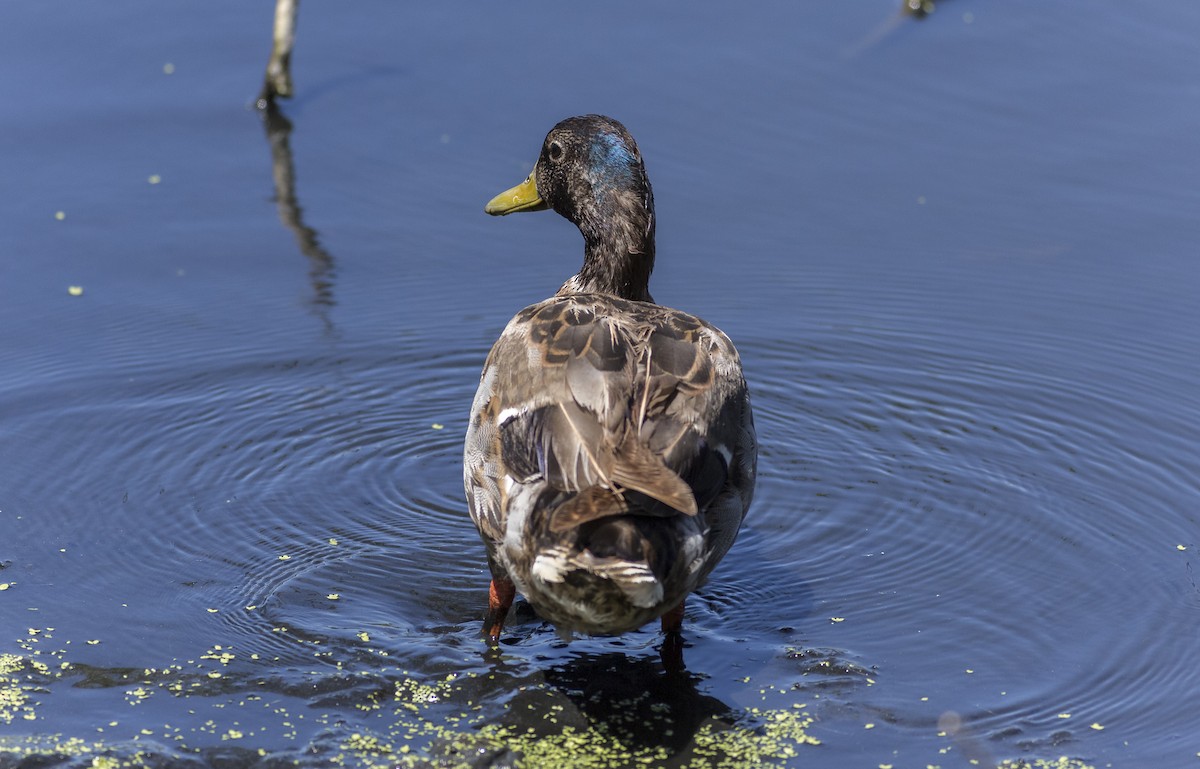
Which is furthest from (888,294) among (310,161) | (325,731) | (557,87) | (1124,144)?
(325,731)

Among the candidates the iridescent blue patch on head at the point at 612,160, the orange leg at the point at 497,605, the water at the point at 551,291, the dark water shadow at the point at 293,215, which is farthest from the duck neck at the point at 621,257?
the dark water shadow at the point at 293,215

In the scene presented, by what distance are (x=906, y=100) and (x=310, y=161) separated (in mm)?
4375

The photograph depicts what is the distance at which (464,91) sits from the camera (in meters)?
11.5

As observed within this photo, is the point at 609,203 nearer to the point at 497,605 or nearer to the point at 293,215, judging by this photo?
the point at 497,605

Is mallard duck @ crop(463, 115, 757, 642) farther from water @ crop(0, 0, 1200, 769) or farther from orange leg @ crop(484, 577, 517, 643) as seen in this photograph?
water @ crop(0, 0, 1200, 769)

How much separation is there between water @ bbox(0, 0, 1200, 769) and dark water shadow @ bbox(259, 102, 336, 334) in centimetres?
3

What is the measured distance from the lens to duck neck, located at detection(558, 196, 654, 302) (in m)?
6.79

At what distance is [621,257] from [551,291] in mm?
2348

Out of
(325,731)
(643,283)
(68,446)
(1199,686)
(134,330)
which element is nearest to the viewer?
(325,731)

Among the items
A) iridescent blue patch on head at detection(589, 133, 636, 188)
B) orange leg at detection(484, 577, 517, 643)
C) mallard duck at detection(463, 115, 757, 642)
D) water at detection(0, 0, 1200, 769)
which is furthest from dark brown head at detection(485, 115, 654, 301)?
Result: orange leg at detection(484, 577, 517, 643)

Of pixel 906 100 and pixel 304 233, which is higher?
pixel 906 100

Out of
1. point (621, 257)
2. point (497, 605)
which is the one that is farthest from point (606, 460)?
point (621, 257)

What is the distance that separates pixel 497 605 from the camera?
6.18 m

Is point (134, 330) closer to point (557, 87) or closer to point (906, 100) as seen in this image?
point (557, 87)
